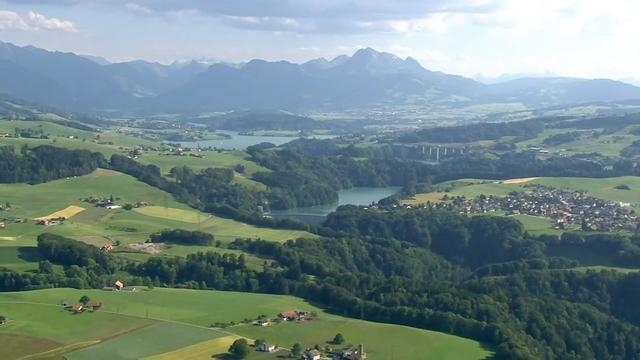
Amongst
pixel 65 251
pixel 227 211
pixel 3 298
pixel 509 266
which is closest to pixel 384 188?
pixel 227 211

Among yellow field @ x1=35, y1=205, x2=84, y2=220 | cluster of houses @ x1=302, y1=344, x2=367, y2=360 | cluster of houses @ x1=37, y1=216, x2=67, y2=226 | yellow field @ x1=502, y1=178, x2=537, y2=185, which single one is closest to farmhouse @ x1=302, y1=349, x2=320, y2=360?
cluster of houses @ x1=302, y1=344, x2=367, y2=360

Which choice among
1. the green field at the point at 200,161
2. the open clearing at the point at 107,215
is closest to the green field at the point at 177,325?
the open clearing at the point at 107,215

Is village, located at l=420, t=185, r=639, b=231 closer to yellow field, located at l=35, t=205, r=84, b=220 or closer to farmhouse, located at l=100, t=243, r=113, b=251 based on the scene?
yellow field, located at l=35, t=205, r=84, b=220

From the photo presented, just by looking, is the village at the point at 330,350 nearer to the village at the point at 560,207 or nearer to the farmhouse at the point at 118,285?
the farmhouse at the point at 118,285

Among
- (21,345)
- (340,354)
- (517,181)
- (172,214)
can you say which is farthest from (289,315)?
(517,181)

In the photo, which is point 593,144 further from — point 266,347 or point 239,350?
point 239,350
